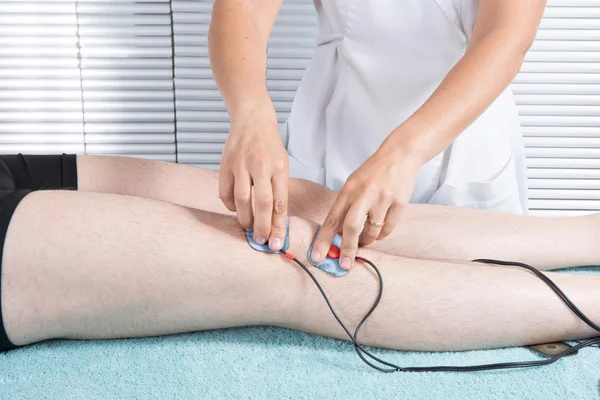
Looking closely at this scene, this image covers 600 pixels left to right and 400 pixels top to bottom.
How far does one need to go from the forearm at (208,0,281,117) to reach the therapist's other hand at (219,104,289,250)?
0.06 meters

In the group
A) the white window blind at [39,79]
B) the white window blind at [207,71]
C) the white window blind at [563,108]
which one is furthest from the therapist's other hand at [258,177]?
the white window blind at [563,108]

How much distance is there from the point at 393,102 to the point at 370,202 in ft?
1.85

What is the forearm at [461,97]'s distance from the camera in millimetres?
1126

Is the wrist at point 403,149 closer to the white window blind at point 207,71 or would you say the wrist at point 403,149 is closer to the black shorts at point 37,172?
the black shorts at point 37,172

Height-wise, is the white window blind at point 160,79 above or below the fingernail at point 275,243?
above

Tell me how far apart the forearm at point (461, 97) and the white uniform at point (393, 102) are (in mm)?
279

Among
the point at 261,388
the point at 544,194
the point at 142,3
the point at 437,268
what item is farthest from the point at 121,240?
the point at 544,194

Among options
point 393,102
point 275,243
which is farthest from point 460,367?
point 393,102

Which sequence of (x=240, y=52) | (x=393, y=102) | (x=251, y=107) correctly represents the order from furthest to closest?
(x=393, y=102)
(x=240, y=52)
(x=251, y=107)

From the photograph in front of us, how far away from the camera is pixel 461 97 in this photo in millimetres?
1154

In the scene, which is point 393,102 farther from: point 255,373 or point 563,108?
point 563,108

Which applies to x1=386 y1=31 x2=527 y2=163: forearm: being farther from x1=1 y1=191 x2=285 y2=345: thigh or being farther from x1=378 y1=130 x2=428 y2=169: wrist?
x1=1 y1=191 x2=285 y2=345: thigh

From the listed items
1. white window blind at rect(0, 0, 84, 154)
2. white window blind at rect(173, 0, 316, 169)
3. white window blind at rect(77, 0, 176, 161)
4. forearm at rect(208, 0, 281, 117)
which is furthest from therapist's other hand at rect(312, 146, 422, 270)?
white window blind at rect(0, 0, 84, 154)

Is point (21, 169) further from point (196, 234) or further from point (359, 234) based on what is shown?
point (359, 234)
